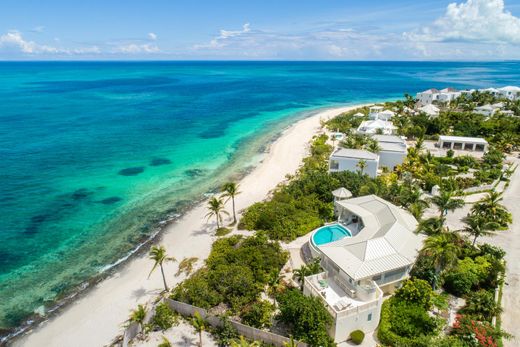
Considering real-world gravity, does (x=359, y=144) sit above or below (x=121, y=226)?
above

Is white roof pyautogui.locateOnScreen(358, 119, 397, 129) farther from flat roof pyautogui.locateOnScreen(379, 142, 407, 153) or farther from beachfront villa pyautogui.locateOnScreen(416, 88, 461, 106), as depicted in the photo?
beachfront villa pyautogui.locateOnScreen(416, 88, 461, 106)

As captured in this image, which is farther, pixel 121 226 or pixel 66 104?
pixel 66 104

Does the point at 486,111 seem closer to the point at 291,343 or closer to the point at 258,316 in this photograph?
the point at 258,316

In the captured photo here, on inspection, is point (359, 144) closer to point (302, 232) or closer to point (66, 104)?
point (302, 232)

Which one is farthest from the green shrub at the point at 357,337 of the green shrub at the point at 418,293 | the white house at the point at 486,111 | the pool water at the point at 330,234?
the white house at the point at 486,111

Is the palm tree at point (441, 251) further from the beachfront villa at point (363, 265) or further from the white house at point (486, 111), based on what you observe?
the white house at point (486, 111)

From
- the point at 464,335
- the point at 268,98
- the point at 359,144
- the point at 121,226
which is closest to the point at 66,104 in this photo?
the point at 268,98

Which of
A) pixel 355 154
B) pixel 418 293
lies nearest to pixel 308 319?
pixel 418 293
